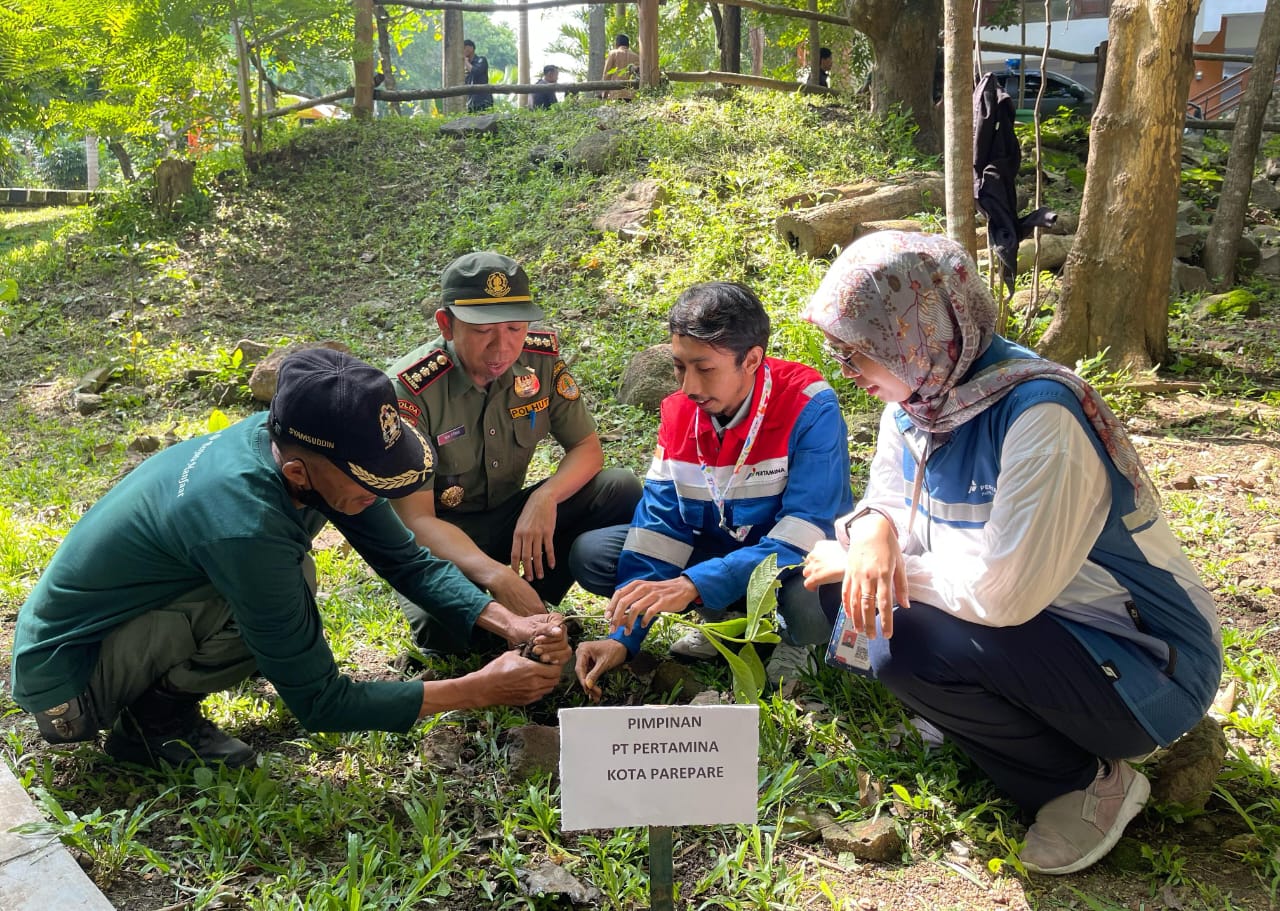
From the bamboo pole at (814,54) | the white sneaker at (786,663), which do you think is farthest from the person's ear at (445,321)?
the bamboo pole at (814,54)

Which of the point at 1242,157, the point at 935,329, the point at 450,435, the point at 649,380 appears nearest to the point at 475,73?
the point at 1242,157

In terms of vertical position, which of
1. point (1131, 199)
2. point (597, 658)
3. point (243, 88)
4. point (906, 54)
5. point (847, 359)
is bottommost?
point (597, 658)

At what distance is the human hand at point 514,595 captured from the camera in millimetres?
2805

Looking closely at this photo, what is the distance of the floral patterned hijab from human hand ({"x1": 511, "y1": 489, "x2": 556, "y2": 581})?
1.35m

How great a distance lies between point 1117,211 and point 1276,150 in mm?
8015

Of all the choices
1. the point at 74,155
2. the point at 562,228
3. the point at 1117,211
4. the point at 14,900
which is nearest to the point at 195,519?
the point at 14,900

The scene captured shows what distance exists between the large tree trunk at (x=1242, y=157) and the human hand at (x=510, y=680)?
21.3 feet

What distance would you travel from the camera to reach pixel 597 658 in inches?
101

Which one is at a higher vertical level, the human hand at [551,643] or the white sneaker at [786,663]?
the human hand at [551,643]

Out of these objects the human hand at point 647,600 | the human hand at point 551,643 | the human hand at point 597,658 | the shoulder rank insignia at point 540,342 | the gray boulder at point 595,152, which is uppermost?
the gray boulder at point 595,152

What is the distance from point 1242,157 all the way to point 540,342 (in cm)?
604

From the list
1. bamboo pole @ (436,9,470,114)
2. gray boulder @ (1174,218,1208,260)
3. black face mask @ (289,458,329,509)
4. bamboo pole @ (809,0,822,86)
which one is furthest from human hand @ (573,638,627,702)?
→ bamboo pole @ (436,9,470,114)

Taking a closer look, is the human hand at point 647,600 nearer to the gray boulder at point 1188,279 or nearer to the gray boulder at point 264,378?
the gray boulder at point 264,378

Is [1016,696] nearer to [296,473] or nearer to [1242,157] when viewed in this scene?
[296,473]
